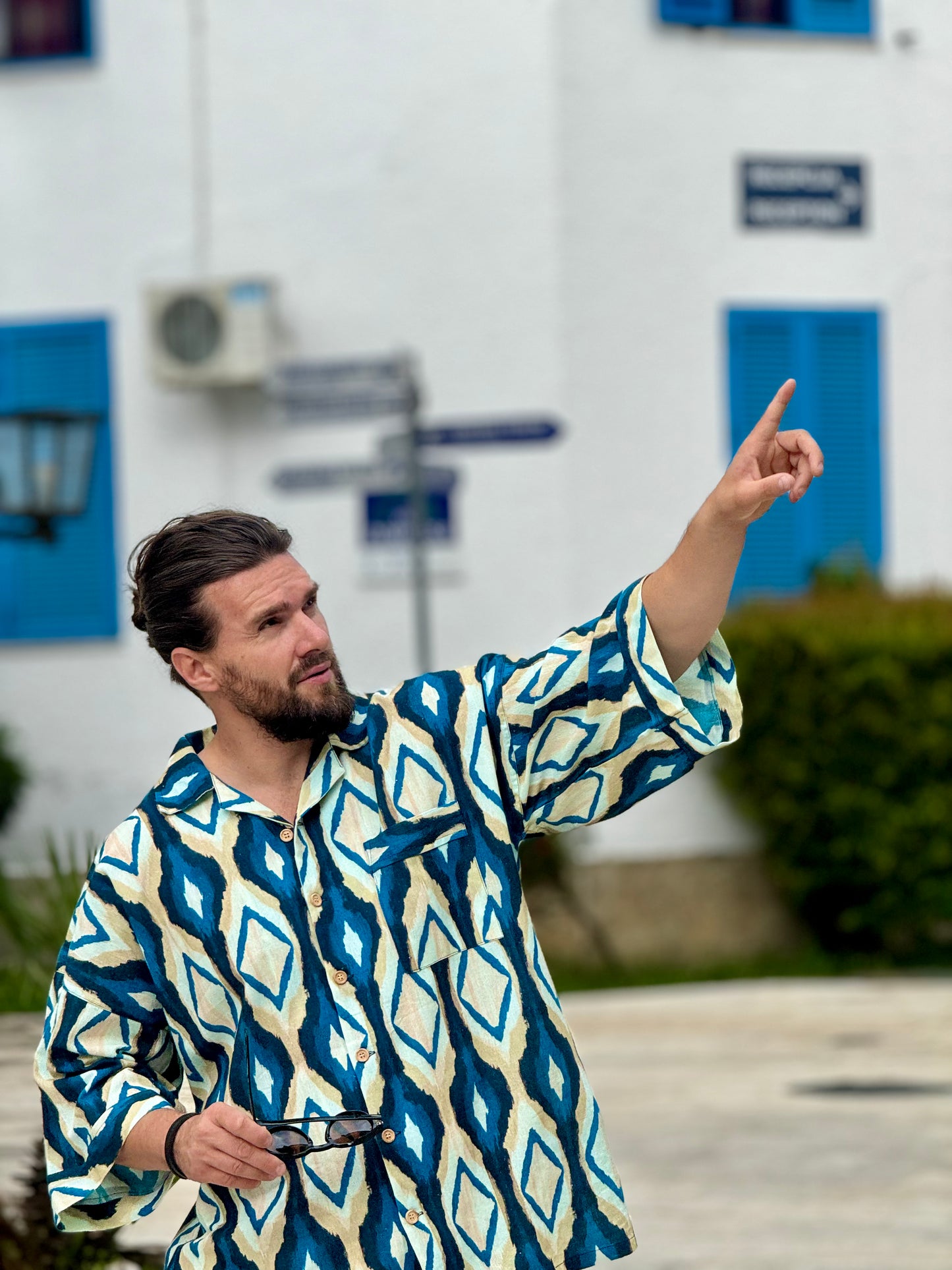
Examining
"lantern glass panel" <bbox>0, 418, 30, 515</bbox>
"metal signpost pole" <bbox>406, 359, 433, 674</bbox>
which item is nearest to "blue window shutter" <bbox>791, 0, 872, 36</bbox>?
"metal signpost pole" <bbox>406, 359, 433, 674</bbox>

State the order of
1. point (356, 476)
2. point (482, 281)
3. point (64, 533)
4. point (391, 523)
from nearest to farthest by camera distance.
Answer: point (356, 476)
point (482, 281)
point (391, 523)
point (64, 533)

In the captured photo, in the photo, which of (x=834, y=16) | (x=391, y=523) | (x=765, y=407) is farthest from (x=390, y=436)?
(x=834, y=16)

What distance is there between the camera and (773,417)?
Answer: 84.8 inches

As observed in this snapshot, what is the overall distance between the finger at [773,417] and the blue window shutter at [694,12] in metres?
8.67

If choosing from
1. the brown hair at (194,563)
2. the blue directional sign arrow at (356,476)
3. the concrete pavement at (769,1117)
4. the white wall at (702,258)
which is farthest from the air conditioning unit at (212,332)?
the brown hair at (194,563)

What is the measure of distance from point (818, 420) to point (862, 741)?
81.8 inches

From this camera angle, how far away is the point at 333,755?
2.31 metres

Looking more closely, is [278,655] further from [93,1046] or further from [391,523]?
[391,523]

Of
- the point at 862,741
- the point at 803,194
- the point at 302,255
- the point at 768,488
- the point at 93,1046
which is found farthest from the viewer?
the point at 803,194

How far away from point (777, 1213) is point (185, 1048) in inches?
138

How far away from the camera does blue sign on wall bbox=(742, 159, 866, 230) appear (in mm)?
10602

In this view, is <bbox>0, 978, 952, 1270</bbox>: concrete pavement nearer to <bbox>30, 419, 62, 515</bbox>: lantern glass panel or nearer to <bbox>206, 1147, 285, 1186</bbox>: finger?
<bbox>206, 1147, 285, 1186</bbox>: finger

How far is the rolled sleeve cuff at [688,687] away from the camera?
Answer: 7.17 ft

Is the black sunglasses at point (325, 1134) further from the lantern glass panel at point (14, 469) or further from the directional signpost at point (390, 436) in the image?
the directional signpost at point (390, 436)
